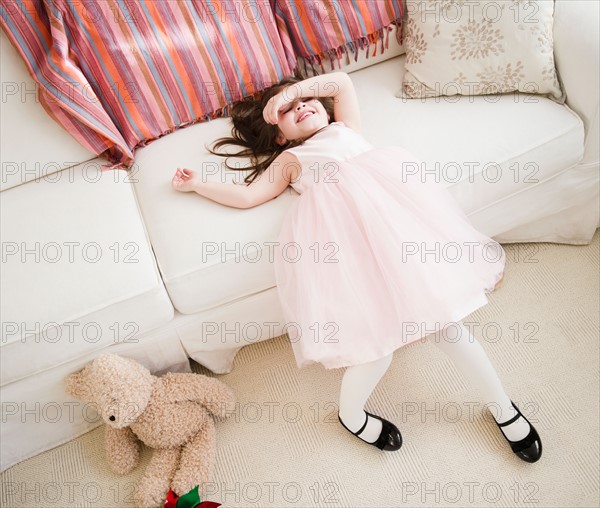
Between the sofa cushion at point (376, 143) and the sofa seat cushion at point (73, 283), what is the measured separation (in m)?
0.06

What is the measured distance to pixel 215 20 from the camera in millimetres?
1448

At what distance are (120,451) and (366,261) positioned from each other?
78cm

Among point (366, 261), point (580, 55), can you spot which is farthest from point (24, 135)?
point (580, 55)

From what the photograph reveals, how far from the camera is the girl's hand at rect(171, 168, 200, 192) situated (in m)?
1.33

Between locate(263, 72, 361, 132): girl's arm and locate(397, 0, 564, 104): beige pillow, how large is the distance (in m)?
0.19

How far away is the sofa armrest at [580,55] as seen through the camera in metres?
1.34

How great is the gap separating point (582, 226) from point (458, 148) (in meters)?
0.53

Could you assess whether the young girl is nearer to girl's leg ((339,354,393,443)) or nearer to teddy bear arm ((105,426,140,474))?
girl's leg ((339,354,393,443))

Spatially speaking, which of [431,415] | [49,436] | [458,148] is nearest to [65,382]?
[49,436]

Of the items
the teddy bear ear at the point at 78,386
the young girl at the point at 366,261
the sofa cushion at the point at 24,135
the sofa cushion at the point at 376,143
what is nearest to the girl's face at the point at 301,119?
the young girl at the point at 366,261

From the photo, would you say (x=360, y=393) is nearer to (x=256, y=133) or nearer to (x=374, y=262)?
(x=374, y=262)

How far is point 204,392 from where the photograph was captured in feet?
4.38

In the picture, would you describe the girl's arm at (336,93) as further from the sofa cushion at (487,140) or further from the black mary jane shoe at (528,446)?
the black mary jane shoe at (528,446)

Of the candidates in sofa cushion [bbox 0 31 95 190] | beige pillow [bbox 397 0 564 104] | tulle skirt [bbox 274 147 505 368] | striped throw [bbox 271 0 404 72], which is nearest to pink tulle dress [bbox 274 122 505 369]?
tulle skirt [bbox 274 147 505 368]
